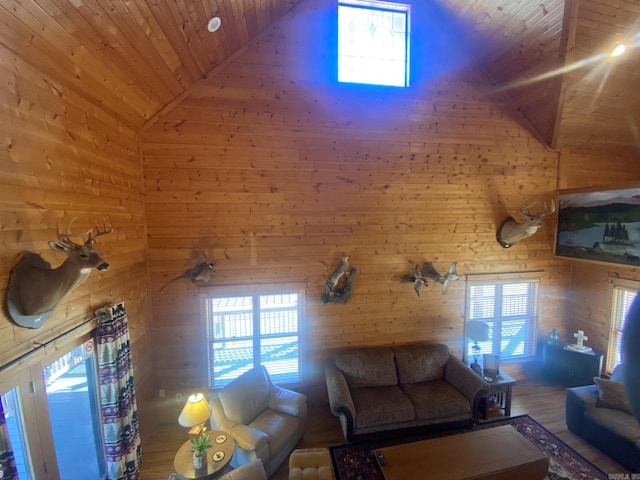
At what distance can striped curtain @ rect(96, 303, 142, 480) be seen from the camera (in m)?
2.91

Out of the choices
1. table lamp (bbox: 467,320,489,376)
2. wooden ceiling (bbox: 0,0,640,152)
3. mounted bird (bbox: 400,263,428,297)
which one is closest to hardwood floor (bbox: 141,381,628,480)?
table lamp (bbox: 467,320,489,376)

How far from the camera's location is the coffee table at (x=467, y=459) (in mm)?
3049

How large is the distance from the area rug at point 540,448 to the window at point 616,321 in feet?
6.83

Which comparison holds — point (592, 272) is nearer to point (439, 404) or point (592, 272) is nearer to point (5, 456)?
point (439, 404)

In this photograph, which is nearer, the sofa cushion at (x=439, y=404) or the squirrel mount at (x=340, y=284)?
the sofa cushion at (x=439, y=404)

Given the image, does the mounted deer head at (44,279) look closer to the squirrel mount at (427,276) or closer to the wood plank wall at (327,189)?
the wood plank wall at (327,189)

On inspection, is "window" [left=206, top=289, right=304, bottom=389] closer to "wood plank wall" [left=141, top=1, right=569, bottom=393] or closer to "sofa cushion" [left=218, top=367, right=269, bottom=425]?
"wood plank wall" [left=141, top=1, right=569, bottom=393]

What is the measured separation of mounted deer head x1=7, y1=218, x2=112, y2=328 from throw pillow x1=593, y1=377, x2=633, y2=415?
242 inches

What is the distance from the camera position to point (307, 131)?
4.46 metres

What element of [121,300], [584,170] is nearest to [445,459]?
[121,300]

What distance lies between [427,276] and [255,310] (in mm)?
2921

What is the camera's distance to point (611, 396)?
392cm

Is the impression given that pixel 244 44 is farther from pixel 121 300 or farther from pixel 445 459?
pixel 445 459

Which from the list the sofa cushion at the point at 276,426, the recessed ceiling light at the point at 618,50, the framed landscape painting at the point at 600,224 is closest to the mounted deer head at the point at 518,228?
the framed landscape painting at the point at 600,224
